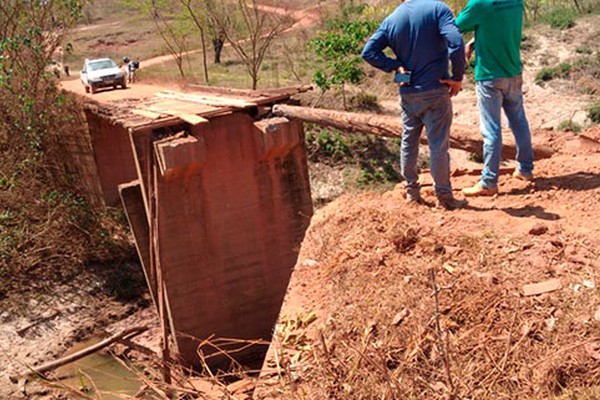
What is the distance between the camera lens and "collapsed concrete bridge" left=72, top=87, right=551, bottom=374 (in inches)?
320

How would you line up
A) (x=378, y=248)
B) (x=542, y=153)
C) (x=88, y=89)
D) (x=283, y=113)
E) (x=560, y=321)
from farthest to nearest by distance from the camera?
1. (x=88, y=89)
2. (x=283, y=113)
3. (x=542, y=153)
4. (x=378, y=248)
5. (x=560, y=321)

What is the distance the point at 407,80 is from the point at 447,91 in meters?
0.34

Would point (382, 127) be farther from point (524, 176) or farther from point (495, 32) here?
point (495, 32)

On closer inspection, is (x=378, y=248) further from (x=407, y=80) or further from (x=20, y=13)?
(x=20, y=13)

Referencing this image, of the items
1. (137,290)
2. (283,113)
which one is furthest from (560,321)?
(137,290)

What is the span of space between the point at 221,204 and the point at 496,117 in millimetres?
4611

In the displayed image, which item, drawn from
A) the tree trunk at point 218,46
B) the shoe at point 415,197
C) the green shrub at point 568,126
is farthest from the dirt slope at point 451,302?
the tree trunk at point 218,46

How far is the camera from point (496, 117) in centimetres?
522

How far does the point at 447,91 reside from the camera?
5070 mm

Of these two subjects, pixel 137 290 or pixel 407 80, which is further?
pixel 137 290

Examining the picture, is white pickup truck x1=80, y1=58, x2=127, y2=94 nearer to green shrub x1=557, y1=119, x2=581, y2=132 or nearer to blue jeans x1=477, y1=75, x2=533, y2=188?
green shrub x1=557, y1=119, x2=581, y2=132

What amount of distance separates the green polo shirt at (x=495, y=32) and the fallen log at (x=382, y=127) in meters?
1.27

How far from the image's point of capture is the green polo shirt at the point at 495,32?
5.03 meters

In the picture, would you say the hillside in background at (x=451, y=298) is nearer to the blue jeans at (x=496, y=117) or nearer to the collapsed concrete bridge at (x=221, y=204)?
the blue jeans at (x=496, y=117)
